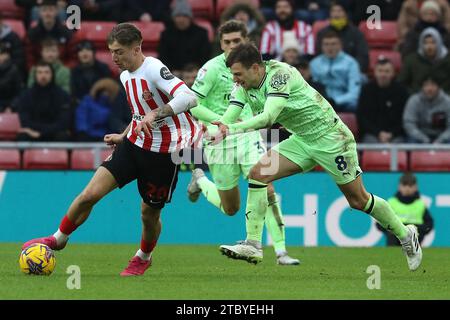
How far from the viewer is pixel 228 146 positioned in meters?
12.6

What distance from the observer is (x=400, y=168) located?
16188 mm

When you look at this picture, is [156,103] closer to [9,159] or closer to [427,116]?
[9,159]

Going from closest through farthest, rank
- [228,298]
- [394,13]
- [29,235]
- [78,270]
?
[228,298] → [78,270] → [29,235] → [394,13]

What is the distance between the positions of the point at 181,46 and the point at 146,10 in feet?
Answer: 5.36

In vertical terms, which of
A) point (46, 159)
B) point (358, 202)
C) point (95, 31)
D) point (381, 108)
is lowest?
point (46, 159)

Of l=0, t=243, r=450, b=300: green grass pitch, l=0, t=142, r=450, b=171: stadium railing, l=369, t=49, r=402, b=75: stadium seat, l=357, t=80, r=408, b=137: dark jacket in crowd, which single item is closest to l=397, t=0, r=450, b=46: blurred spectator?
l=369, t=49, r=402, b=75: stadium seat

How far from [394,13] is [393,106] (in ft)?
9.94

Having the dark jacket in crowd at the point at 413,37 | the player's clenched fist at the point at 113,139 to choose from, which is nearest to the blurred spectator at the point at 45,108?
the dark jacket in crowd at the point at 413,37

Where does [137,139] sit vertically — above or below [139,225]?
above

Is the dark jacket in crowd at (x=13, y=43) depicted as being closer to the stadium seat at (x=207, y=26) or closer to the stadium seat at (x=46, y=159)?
the stadium seat at (x=46, y=159)

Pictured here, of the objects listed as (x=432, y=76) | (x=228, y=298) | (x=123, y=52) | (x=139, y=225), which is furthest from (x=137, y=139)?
(x=432, y=76)

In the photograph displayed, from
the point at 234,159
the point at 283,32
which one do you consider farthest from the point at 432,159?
the point at 234,159

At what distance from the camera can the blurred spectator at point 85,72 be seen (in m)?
17.3

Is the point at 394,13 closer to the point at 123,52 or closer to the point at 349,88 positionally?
the point at 349,88
